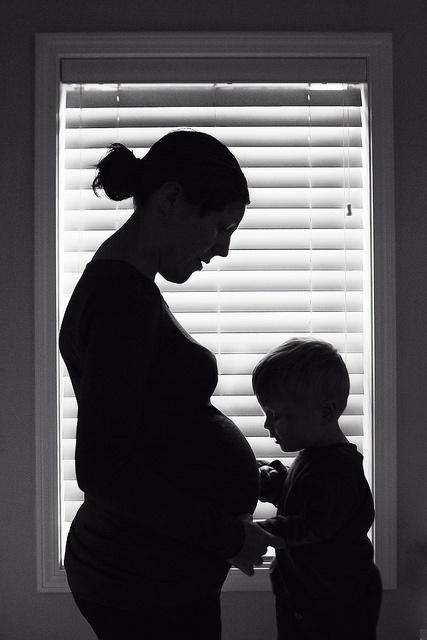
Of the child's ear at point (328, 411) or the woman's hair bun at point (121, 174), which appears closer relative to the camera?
the woman's hair bun at point (121, 174)

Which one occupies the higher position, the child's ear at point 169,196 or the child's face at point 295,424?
the child's ear at point 169,196

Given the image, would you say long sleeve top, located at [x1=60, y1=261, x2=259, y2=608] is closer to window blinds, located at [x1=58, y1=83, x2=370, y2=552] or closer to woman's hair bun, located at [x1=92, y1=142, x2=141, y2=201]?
woman's hair bun, located at [x1=92, y1=142, x2=141, y2=201]

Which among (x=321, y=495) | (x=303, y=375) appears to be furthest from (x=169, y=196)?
(x=321, y=495)

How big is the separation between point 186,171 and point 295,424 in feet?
2.19

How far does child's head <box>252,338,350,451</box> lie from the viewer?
144 centimetres

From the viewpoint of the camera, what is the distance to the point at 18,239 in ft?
6.76

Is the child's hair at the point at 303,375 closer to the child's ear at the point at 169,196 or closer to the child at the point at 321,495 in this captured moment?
the child at the point at 321,495

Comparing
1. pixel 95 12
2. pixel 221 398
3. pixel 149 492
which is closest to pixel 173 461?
pixel 149 492

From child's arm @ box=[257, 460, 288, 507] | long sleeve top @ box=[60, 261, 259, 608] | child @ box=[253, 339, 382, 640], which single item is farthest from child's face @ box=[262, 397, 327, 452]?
long sleeve top @ box=[60, 261, 259, 608]

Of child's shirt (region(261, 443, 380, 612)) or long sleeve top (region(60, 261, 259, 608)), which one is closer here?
long sleeve top (region(60, 261, 259, 608))

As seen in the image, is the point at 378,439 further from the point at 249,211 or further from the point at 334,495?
Answer: the point at 249,211

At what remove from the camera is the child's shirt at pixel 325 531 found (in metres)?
1.39

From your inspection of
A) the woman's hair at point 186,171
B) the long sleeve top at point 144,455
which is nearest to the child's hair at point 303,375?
the long sleeve top at point 144,455

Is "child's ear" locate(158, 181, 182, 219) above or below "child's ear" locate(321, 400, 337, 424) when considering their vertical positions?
above
